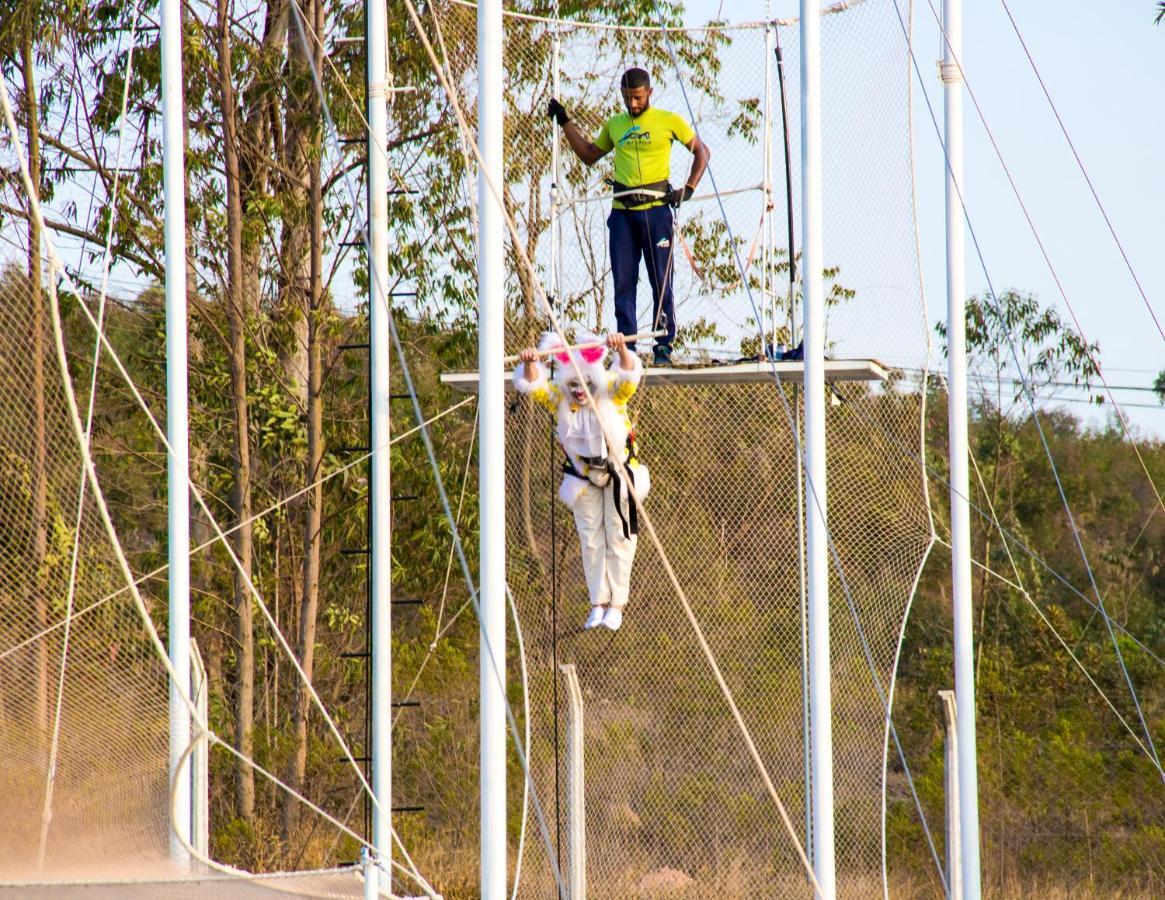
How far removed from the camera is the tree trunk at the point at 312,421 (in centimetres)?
1659

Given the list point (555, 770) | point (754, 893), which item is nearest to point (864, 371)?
point (555, 770)

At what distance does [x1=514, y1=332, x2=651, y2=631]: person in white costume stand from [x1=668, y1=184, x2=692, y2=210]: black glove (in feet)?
3.58

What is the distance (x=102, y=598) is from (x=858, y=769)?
6.16 meters

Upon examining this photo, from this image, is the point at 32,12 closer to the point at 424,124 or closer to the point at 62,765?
the point at 424,124

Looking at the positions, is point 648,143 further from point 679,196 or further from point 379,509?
point 379,509

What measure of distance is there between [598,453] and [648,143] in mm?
1948

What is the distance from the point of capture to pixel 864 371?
10.9 m

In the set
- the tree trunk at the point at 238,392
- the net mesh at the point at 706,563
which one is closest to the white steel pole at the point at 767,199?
the net mesh at the point at 706,563

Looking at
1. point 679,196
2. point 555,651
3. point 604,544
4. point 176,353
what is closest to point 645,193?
point 679,196

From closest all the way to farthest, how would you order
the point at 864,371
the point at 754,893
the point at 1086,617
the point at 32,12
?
the point at 864,371, the point at 754,893, the point at 32,12, the point at 1086,617

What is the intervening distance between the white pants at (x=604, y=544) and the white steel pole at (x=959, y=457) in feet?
6.21

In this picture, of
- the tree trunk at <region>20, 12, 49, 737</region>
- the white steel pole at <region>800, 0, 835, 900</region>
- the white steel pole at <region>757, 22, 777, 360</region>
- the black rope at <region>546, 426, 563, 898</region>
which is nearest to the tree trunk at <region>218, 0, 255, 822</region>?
the black rope at <region>546, 426, 563, 898</region>

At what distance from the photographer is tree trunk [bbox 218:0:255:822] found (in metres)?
16.6

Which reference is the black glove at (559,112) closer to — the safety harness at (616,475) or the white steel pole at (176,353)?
the safety harness at (616,475)
